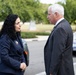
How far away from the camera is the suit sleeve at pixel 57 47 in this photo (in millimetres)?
4762

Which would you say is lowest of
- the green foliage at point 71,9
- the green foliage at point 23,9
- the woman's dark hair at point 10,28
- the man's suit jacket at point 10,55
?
the green foliage at point 71,9

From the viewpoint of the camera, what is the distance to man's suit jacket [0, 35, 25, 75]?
484cm

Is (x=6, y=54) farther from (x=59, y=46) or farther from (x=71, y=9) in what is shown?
(x=71, y=9)

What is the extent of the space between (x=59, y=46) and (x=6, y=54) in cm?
78

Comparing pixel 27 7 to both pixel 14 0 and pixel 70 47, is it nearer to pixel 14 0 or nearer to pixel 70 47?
pixel 14 0

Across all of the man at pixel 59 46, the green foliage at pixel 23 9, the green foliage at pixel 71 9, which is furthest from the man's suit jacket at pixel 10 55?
the green foliage at pixel 71 9

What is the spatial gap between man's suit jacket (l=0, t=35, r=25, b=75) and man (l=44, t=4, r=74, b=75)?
0.43 meters

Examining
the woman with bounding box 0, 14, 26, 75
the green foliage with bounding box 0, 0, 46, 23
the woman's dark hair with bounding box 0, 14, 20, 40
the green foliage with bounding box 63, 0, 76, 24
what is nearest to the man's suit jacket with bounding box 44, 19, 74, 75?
the woman with bounding box 0, 14, 26, 75

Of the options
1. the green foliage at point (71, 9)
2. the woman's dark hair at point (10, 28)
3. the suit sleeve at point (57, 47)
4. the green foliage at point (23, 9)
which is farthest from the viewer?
the green foliage at point (71, 9)

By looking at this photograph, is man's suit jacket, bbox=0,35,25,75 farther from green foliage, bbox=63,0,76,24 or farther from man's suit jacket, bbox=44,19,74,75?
green foliage, bbox=63,0,76,24

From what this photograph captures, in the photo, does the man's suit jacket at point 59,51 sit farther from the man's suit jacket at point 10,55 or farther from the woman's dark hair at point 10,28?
the woman's dark hair at point 10,28

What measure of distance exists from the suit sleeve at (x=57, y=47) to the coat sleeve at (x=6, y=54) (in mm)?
529

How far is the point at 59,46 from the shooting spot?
476cm

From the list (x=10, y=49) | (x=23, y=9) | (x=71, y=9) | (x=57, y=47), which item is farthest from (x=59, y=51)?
(x=71, y=9)
